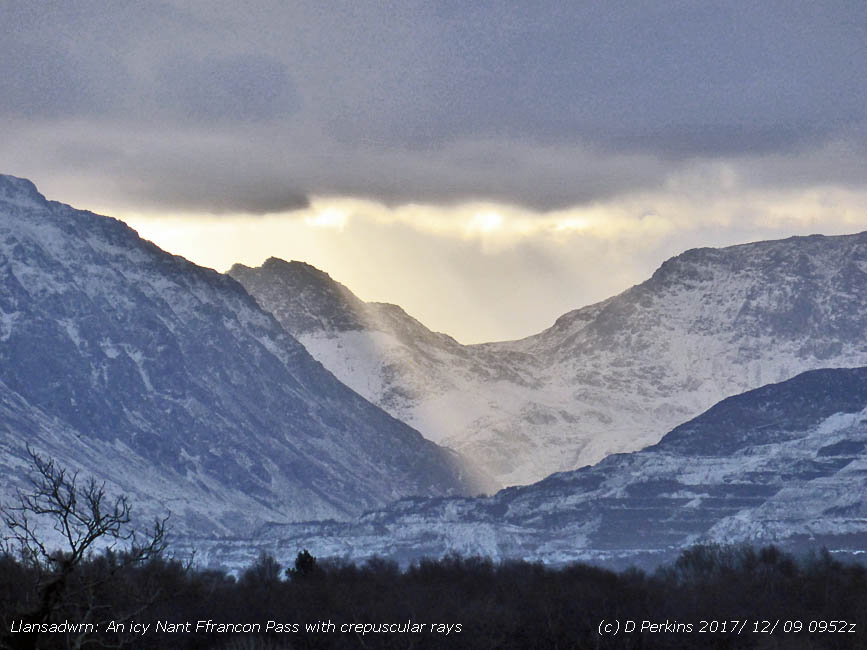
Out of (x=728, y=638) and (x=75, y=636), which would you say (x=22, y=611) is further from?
(x=728, y=638)

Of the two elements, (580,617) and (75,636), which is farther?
(580,617)

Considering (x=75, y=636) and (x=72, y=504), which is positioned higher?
(x=72, y=504)

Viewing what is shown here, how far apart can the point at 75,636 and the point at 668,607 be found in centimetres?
10212

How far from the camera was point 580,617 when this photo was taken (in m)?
158

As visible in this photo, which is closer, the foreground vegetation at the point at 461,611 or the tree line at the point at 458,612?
the tree line at the point at 458,612

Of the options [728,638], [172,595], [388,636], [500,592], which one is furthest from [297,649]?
[500,592]

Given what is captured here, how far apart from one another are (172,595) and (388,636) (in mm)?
19966

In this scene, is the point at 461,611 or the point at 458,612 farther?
the point at 461,611

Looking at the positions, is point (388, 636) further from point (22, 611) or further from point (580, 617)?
point (22, 611)

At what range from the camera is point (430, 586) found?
19912 centimetres

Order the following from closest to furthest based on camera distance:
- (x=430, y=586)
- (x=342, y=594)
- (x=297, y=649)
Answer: (x=297, y=649) < (x=342, y=594) < (x=430, y=586)

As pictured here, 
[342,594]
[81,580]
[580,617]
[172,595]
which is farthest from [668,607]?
[81,580]

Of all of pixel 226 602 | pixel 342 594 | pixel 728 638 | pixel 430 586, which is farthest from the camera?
pixel 430 586

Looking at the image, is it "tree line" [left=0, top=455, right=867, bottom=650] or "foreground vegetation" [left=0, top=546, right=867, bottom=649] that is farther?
"foreground vegetation" [left=0, top=546, right=867, bottom=649]
